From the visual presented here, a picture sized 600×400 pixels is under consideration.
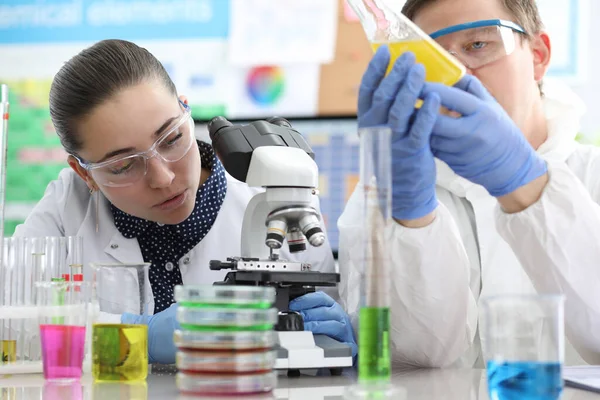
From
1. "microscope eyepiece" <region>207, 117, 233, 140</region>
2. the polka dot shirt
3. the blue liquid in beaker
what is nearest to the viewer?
the blue liquid in beaker

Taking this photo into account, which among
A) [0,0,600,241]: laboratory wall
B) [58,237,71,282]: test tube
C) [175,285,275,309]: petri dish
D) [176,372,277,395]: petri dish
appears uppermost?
[0,0,600,241]: laboratory wall

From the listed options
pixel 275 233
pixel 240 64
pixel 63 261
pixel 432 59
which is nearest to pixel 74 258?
pixel 63 261

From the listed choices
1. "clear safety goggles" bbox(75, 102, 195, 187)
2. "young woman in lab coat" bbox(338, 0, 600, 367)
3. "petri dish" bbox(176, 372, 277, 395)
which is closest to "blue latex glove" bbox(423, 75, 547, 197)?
"young woman in lab coat" bbox(338, 0, 600, 367)

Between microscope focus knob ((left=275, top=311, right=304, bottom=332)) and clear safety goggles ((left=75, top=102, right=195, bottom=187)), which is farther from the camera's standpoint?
clear safety goggles ((left=75, top=102, right=195, bottom=187))

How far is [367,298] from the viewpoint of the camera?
3.96 ft

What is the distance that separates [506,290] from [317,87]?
1.84 m

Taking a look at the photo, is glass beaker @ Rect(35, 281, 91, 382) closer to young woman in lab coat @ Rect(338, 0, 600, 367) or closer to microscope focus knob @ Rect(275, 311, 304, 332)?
microscope focus knob @ Rect(275, 311, 304, 332)

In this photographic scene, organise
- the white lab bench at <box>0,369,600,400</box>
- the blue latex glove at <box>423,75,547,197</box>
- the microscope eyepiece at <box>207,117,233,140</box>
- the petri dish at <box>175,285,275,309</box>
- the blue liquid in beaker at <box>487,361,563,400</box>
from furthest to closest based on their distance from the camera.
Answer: the microscope eyepiece at <box>207,117,233,140</box>
the blue latex glove at <box>423,75,547,197</box>
the white lab bench at <box>0,369,600,400</box>
the petri dish at <box>175,285,275,309</box>
the blue liquid in beaker at <box>487,361,563,400</box>

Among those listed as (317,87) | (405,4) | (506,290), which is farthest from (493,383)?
(317,87)

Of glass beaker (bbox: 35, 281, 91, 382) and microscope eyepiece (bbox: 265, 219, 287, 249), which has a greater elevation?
microscope eyepiece (bbox: 265, 219, 287, 249)

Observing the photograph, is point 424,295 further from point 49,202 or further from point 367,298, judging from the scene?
point 49,202

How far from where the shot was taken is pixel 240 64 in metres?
3.91

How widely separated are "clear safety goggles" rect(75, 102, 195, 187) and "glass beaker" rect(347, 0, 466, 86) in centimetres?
74

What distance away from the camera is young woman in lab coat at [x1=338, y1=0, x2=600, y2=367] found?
1649mm
